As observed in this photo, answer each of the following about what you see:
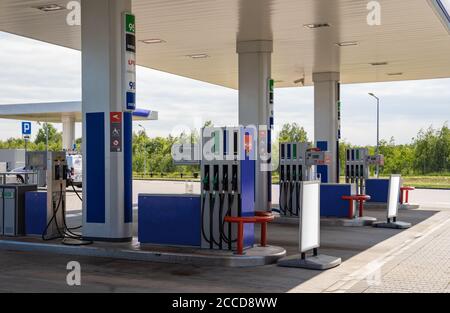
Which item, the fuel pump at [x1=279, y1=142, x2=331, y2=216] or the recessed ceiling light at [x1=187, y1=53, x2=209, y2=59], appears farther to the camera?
the recessed ceiling light at [x1=187, y1=53, x2=209, y2=59]

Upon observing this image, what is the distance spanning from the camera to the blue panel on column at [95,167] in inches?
414

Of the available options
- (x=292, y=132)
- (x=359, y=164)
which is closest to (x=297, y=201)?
(x=359, y=164)

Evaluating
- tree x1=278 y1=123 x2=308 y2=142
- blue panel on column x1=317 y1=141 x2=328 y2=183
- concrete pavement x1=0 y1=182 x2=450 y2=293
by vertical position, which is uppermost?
tree x1=278 y1=123 x2=308 y2=142

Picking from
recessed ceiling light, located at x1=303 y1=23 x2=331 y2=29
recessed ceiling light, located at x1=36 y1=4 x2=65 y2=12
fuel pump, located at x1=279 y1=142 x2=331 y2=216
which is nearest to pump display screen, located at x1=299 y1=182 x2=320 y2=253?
fuel pump, located at x1=279 y1=142 x2=331 y2=216

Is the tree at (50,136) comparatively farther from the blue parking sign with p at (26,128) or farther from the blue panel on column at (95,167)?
the blue panel on column at (95,167)

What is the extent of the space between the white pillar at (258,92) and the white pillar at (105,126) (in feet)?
19.2

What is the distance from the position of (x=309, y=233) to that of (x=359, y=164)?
1053 cm

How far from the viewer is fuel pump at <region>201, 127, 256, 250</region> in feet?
31.8

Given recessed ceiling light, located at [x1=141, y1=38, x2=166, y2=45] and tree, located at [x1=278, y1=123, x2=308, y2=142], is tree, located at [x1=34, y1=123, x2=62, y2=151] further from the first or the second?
recessed ceiling light, located at [x1=141, y1=38, x2=166, y2=45]

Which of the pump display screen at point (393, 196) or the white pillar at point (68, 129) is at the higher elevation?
the white pillar at point (68, 129)

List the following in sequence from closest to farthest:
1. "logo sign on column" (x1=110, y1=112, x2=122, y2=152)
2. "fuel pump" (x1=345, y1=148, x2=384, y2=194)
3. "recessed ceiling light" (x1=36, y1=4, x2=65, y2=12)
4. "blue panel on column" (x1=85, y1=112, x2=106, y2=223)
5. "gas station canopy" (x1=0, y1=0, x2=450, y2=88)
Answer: "logo sign on column" (x1=110, y1=112, x2=122, y2=152), "blue panel on column" (x1=85, y1=112, x2=106, y2=223), "recessed ceiling light" (x1=36, y1=4, x2=65, y2=12), "gas station canopy" (x1=0, y1=0, x2=450, y2=88), "fuel pump" (x1=345, y1=148, x2=384, y2=194)

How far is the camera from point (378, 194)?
20.0 m

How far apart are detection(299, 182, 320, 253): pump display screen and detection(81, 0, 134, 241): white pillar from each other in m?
3.16

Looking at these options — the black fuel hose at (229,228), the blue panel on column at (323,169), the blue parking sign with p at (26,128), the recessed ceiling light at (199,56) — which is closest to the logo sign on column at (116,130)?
the black fuel hose at (229,228)
